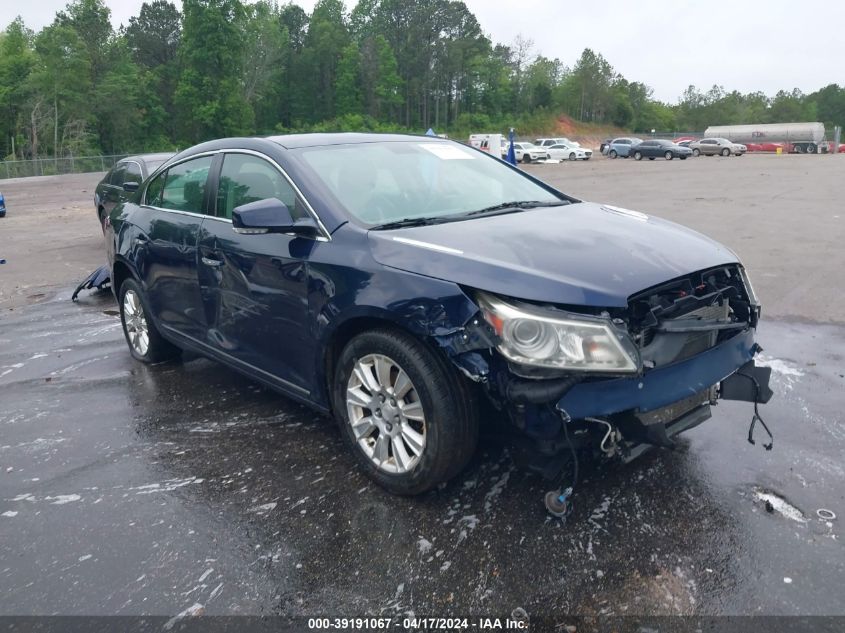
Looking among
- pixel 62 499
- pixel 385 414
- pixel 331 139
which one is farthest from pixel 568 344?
pixel 62 499

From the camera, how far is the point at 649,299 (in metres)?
3.10

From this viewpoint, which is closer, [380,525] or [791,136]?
[380,525]

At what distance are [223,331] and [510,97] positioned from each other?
370 ft

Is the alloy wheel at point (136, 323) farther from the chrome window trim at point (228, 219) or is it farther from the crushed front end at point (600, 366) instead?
the crushed front end at point (600, 366)

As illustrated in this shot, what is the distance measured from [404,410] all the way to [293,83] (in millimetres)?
106305

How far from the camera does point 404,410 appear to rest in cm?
337

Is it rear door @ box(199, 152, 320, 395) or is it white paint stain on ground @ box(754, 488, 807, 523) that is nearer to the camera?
white paint stain on ground @ box(754, 488, 807, 523)

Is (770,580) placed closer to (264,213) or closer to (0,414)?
(264,213)

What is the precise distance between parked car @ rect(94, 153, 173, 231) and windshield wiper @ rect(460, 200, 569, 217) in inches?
308

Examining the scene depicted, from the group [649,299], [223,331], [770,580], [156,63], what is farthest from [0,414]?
[156,63]

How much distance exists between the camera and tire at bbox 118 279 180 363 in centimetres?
562

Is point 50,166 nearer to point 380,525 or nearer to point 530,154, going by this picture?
point 530,154

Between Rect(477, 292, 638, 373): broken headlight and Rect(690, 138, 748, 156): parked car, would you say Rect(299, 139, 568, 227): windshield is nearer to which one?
Rect(477, 292, 638, 373): broken headlight

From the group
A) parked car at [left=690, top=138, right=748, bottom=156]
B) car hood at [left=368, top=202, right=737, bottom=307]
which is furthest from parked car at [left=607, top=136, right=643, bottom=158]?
car hood at [left=368, top=202, right=737, bottom=307]
